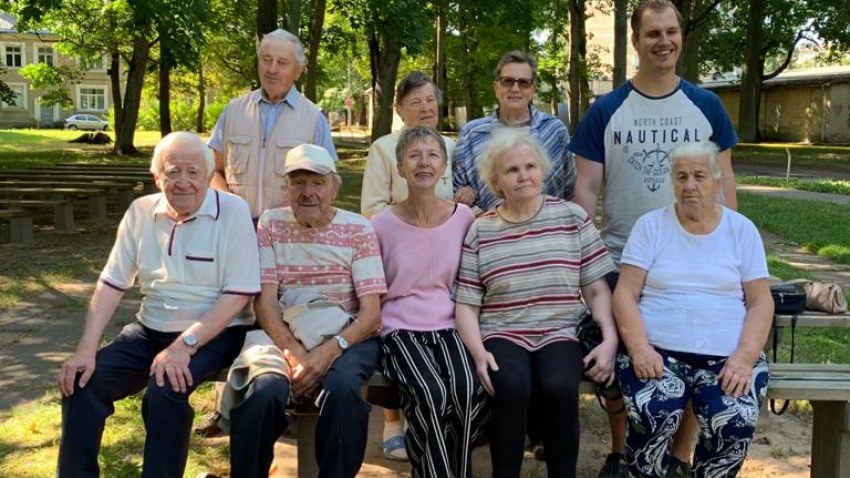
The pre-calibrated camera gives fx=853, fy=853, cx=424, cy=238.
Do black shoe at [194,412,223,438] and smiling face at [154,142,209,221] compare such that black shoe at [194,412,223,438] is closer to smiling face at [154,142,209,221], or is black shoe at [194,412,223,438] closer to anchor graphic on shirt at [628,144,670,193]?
smiling face at [154,142,209,221]

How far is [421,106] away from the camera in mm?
4242

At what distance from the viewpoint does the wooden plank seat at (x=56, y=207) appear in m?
10.4

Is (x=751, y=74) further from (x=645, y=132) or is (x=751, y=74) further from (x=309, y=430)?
(x=309, y=430)

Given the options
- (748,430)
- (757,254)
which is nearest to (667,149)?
(757,254)

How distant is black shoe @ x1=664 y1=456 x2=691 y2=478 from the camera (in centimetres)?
350

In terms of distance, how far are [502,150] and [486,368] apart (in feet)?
2.99

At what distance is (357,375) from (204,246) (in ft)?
2.86

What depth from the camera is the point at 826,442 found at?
3557mm

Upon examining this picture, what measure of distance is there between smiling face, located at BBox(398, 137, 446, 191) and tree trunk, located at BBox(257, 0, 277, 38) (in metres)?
8.78

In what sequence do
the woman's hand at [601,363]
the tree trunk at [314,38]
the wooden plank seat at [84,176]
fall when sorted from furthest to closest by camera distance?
the tree trunk at [314,38] → the wooden plank seat at [84,176] → the woman's hand at [601,363]

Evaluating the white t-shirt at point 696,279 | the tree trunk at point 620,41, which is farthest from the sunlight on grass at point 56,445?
the tree trunk at point 620,41

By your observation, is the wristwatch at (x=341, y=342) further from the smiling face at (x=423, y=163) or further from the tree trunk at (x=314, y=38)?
the tree trunk at (x=314, y=38)

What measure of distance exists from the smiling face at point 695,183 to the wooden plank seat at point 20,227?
8852 millimetres

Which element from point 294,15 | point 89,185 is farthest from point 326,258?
point 89,185
